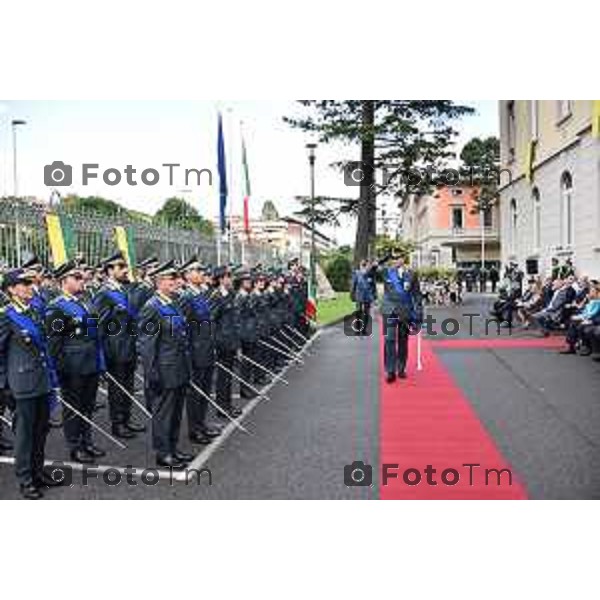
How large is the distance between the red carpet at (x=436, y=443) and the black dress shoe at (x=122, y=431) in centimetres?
238

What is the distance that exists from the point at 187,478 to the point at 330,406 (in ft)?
11.0

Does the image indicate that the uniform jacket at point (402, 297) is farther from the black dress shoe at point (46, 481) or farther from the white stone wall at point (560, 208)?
the white stone wall at point (560, 208)

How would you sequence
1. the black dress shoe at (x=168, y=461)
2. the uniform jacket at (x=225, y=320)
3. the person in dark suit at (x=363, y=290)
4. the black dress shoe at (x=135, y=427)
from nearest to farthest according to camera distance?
the black dress shoe at (x=168, y=461) → the black dress shoe at (x=135, y=427) → the uniform jacket at (x=225, y=320) → the person in dark suit at (x=363, y=290)

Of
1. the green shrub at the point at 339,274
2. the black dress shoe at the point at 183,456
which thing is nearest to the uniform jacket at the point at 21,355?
the black dress shoe at the point at 183,456

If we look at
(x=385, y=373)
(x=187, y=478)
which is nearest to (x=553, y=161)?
(x=385, y=373)

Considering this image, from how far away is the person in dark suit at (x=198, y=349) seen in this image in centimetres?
753

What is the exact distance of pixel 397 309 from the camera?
10.9 metres

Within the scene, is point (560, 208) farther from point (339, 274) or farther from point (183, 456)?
point (339, 274)

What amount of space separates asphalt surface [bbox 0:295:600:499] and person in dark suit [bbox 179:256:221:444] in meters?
0.18

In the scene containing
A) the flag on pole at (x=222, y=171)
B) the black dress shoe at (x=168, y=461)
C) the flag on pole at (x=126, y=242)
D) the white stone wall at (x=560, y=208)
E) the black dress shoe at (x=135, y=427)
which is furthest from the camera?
the white stone wall at (x=560, y=208)

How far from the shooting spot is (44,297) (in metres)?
8.56

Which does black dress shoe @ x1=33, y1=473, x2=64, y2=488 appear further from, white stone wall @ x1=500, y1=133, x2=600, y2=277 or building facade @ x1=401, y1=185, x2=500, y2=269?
building facade @ x1=401, y1=185, x2=500, y2=269

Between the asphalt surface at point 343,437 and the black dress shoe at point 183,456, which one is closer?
the asphalt surface at point 343,437

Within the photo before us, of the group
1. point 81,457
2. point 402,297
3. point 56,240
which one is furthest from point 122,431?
point 402,297
